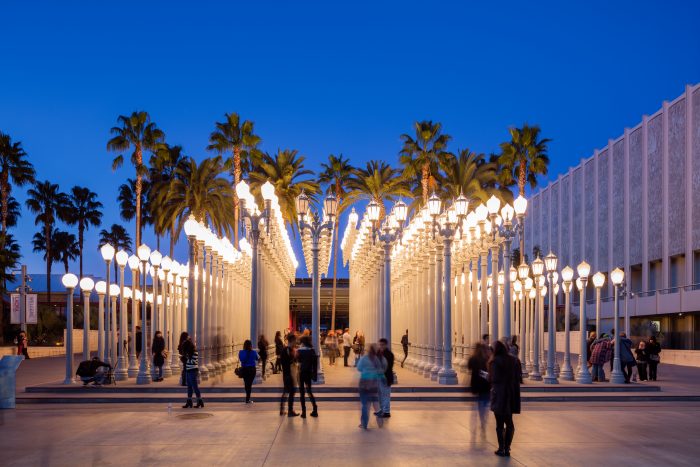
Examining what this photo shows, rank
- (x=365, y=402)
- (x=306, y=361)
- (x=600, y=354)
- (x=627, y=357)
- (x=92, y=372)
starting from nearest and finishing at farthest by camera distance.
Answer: (x=365, y=402) < (x=306, y=361) < (x=92, y=372) < (x=600, y=354) < (x=627, y=357)

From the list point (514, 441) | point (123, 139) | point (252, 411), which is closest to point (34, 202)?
point (123, 139)

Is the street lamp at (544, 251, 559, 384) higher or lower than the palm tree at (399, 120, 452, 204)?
lower

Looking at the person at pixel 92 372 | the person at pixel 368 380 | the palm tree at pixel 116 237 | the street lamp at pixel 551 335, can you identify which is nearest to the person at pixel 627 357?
the street lamp at pixel 551 335

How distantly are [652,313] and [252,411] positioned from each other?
5250cm

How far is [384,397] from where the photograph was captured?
1717 cm

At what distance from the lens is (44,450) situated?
1280 centimetres

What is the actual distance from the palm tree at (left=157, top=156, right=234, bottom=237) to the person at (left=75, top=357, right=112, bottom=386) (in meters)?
31.4

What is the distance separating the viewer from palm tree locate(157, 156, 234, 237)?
Result: 5588cm

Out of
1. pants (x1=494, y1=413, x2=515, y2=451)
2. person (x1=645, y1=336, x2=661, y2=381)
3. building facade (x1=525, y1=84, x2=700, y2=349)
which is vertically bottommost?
person (x1=645, y1=336, x2=661, y2=381)

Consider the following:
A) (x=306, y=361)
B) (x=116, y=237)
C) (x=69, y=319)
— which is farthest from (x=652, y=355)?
(x=116, y=237)

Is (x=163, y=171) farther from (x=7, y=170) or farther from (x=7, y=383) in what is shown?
(x=7, y=383)

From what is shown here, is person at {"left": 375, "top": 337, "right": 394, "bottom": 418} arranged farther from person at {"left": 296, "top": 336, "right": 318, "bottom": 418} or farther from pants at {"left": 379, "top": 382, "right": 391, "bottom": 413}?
person at {"left": 296, "top": 336, "right": 318, "bottom": 418}

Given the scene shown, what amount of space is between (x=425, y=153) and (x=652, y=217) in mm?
21340

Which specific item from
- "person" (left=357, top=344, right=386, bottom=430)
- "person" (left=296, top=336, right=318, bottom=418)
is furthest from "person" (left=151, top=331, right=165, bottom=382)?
"person" (left=357, top=344, right=386, bottom=430)
